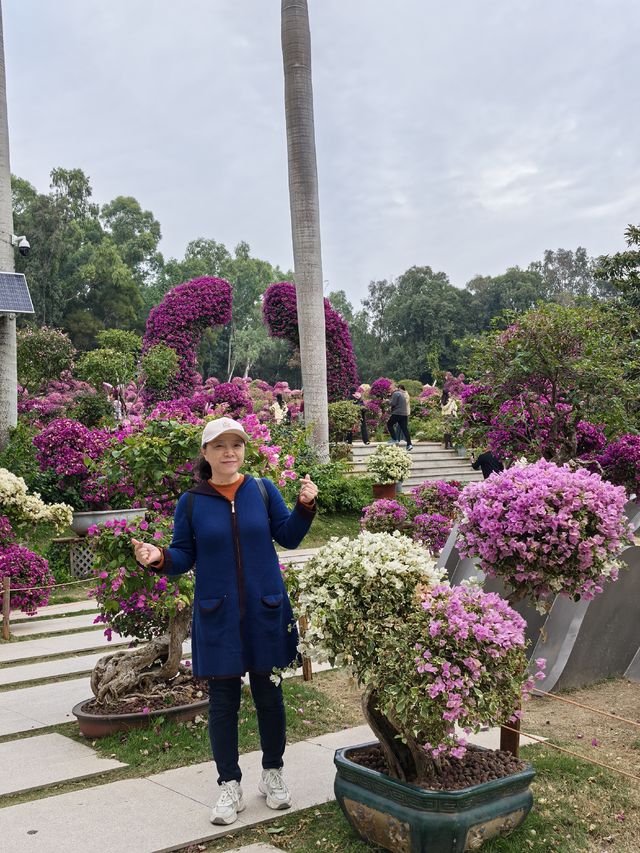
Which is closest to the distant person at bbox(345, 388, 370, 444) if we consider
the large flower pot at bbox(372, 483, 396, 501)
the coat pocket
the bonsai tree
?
the large flower pot at bbox(372, 483, 396, 501)

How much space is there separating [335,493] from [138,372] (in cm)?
626

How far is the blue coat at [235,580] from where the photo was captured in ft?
11.3

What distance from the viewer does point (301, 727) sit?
15.5ft

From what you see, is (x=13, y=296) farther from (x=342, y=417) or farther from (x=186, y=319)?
(x=186, y=319)

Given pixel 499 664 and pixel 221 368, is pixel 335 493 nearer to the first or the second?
pixel 499 664

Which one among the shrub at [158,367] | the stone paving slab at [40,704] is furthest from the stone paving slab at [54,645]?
the shrub at [158,367]

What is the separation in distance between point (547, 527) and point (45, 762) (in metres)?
2.72

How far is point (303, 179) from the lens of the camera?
13164mm

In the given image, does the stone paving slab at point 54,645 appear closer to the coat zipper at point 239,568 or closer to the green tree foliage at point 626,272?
the coat zipper at point 239,568

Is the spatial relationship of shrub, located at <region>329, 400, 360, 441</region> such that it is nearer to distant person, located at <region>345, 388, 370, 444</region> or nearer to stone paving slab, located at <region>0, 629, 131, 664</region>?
distant person, located at <region>345, 388, 370, 444</region>

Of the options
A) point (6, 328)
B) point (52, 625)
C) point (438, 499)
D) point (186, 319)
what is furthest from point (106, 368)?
point (52, 625)

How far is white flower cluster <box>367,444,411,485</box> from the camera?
1395 centimetres

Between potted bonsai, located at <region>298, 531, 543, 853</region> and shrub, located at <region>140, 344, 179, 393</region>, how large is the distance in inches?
576

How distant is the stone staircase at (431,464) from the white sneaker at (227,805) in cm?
1250
